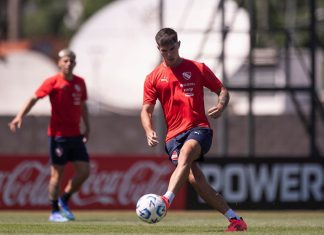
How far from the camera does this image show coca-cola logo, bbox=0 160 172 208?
70.4 ft

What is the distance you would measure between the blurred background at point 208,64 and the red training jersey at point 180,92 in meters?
9.05

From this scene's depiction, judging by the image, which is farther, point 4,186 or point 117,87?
point 117,87

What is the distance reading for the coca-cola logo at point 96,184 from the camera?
2145 cm

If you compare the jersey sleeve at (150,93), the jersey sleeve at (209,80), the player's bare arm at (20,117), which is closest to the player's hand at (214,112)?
the jersey sleeve at (209,80)

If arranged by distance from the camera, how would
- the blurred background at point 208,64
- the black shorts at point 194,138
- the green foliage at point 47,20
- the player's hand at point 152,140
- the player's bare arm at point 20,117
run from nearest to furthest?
the player's hand at point 152,140
the black shorts at point 194,138
the player's bare arm at point 20,117
the blurred background at point 208,64
the green foliage at point 47,20

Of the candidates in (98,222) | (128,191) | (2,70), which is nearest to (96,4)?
(2,70)

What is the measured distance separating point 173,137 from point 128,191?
8.52 meters

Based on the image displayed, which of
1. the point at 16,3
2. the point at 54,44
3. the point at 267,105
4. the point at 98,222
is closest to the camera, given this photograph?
the point at 98,222

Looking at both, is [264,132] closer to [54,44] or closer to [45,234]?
[45,234]

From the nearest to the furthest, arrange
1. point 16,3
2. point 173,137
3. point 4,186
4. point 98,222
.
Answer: point 173,137 < point 98,222 < point 4,186 < point 16,3

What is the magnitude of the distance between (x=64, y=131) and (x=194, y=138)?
14.4ft

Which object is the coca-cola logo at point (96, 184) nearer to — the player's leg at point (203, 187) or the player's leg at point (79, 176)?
the player's leg at point (79, 176)

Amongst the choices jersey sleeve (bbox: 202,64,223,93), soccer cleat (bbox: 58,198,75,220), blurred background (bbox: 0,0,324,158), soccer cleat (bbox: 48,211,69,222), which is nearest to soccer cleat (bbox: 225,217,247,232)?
jersey sleeve (bbox: 202,64,223,93)

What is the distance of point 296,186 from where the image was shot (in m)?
21.8
